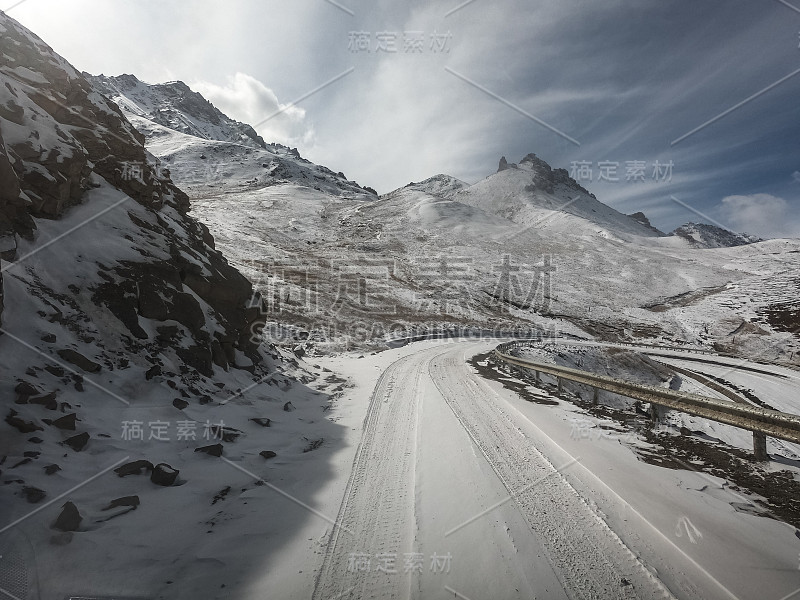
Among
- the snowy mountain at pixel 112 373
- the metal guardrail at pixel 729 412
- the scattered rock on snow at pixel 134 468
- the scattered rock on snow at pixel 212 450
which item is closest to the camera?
the snowy mountain at pixel 112 373

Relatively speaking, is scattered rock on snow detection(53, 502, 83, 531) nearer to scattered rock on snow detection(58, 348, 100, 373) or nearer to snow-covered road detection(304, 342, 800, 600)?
snow-covered road detection(304, 342, 800, 600)

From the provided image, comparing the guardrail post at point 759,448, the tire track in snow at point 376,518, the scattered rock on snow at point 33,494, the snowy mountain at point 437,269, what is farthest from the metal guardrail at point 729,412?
the snowy mountain at point 437,269

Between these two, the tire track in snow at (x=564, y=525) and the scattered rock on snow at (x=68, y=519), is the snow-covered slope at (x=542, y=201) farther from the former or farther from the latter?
the scattered rock on snow at (x=68, y=519)

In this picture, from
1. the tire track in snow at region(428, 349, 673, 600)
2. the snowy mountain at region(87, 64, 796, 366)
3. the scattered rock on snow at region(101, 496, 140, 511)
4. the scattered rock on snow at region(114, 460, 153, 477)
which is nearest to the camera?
the tire track in snow at region(428, 349, 673, 600)

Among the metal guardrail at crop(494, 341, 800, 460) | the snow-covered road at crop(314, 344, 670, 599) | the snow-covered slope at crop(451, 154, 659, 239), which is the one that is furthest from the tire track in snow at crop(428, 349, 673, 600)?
the snow-covered slope at crop(451, 154, 659, 239)

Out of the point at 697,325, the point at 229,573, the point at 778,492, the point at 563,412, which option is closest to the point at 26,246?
the point at 229,573

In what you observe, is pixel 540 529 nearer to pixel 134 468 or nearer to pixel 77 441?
pixel 134 468

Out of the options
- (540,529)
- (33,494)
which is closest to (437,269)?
(540,529)

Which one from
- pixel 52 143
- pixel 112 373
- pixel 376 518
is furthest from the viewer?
pixel 52 143

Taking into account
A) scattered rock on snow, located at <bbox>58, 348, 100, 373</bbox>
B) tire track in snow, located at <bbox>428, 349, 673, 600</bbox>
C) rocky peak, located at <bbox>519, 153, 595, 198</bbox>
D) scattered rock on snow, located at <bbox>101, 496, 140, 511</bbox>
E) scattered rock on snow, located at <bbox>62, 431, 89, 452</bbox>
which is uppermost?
rocky peak, located at <bbox>519, 153, 595, 198</bbox>

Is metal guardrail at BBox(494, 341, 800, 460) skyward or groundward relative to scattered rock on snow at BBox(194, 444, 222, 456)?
skyward

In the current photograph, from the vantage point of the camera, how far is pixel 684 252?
90688 millimetres

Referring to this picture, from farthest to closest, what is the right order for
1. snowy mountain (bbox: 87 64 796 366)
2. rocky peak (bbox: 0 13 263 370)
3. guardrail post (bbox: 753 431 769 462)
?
snowy mountain (bbox: 87 64 796 366)
rocky peak (bbox: 0 13 263 370)
guardrail post (bbox: 753 431 769 462)

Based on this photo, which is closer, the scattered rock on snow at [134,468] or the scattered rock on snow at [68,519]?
the scattered rock on snow at [68,519]
